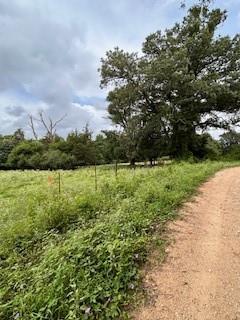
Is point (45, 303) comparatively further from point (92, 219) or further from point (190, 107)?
point (190, 107)

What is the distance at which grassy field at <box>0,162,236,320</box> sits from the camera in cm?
398

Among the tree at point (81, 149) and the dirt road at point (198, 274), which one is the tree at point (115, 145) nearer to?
the tree at point (81, 149)

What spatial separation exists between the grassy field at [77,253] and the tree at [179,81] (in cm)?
1901

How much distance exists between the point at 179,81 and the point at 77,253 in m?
22.6

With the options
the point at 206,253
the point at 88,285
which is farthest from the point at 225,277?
the point at 88,285

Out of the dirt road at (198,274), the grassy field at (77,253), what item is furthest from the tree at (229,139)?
the dirt road at (198,274)

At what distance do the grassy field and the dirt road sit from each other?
352 millimetres

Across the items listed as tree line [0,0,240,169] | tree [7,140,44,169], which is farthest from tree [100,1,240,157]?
tree [7,140,44,169]

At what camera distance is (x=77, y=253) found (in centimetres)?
498

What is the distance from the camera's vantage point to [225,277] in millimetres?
4559

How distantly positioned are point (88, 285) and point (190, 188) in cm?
642

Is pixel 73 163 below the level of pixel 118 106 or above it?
below

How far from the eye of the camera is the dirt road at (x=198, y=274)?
3873 millimetres

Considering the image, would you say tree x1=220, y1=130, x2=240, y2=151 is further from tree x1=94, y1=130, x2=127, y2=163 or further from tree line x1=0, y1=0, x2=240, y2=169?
tree x1=94, y1=130, x2=127, y2=163
